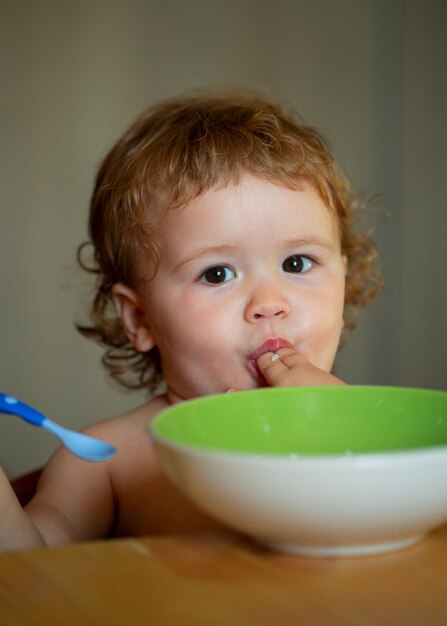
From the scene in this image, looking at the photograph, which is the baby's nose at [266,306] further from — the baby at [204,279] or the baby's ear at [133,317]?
the baby's ear at [133,317]

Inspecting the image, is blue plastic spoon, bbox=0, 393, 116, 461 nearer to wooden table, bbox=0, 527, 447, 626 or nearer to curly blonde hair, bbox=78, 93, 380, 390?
wooden table, bbox=0, 527, 447, 626

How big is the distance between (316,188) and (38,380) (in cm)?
145

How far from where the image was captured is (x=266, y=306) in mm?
1099

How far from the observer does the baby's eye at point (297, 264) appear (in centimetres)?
117

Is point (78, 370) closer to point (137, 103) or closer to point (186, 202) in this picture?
point (137, 103)

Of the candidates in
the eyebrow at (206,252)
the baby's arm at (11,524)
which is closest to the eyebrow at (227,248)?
the eyebrow at (206,252)

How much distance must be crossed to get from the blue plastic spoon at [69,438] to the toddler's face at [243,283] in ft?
1.52

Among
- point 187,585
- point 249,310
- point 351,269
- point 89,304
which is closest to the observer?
point 187,585

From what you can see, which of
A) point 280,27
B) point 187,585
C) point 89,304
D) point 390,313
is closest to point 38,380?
point 89,304

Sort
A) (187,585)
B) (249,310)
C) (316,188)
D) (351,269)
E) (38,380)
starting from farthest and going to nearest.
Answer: (38,380)
(351,269)
(316,188)
(249,310)
(187,585)

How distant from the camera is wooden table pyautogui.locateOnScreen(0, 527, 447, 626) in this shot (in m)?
0.45

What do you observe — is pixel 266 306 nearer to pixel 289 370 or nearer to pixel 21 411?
pixel 289 370

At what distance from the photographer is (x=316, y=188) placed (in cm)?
123

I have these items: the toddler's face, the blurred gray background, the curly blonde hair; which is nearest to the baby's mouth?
the toddler's face
